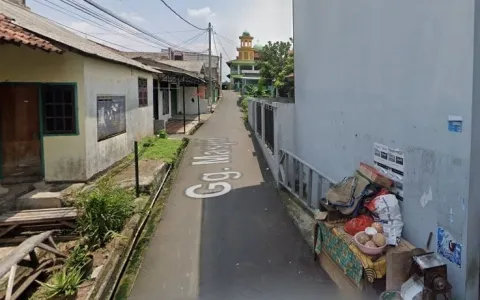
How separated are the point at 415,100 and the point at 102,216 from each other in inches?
187

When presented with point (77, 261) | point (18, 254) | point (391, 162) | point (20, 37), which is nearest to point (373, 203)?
point (391, 162)

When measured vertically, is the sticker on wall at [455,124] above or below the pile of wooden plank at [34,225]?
above

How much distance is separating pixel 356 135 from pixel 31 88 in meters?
6.90

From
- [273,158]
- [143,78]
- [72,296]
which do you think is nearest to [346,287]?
[72,296]

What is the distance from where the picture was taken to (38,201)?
7.20 metres

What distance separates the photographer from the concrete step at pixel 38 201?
717 centimetres

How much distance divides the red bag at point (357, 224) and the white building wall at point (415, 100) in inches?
15.7

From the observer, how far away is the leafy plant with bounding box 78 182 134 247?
5.68 metres

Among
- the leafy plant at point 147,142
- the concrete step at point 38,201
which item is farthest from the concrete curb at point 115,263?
the leafy plant at point 147,142

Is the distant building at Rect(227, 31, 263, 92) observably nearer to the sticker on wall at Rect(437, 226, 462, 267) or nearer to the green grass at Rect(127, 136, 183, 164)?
the green grass at Rect(127, 136, 183, 164)

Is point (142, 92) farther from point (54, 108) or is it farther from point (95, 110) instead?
point (54, 108)

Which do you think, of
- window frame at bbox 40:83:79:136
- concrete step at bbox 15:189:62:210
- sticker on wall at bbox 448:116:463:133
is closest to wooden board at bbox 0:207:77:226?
concrete step at bbox 15:189:62:210

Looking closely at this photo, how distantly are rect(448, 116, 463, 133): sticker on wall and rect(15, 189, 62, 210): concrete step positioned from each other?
6.77 metres

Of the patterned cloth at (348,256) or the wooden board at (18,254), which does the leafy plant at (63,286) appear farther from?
the patterned cloth at (348,256)
